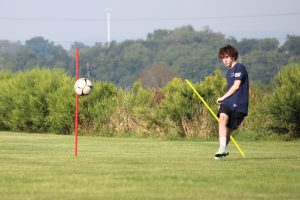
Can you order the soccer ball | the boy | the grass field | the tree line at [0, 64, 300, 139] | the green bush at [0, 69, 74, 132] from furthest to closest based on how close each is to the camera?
the green bush at [0, 69, 74, 132], the tree line at [0, 64, 300, 139], the soccer ball, the boy, the grass field

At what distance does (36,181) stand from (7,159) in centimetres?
438

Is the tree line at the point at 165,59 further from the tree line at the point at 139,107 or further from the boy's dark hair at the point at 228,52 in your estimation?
the boy's dark hair at the point at 228,52

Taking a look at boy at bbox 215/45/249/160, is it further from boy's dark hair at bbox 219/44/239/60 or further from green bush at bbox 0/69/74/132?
green bush at bbox 0/69/74/132

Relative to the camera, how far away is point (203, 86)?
29.1 m

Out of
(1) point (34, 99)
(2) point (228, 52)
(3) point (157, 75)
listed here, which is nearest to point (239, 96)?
(2) point (228, 52)

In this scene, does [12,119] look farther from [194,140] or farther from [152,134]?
[194,140]

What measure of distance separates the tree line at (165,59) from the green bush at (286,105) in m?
87.9

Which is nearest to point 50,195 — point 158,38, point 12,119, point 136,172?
point 136,172

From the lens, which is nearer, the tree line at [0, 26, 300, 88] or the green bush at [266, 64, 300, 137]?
the green bush at [266, 64, 300, 137]

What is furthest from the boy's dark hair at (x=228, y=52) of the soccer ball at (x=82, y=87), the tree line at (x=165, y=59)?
the tree line at (x=165, y=59)

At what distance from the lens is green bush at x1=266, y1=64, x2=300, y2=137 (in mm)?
27031

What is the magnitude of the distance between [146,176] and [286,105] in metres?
14.4

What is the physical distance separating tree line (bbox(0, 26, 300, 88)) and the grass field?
9923 centimetres

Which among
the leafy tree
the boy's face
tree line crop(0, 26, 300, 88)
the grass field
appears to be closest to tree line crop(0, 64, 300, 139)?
the grass field
